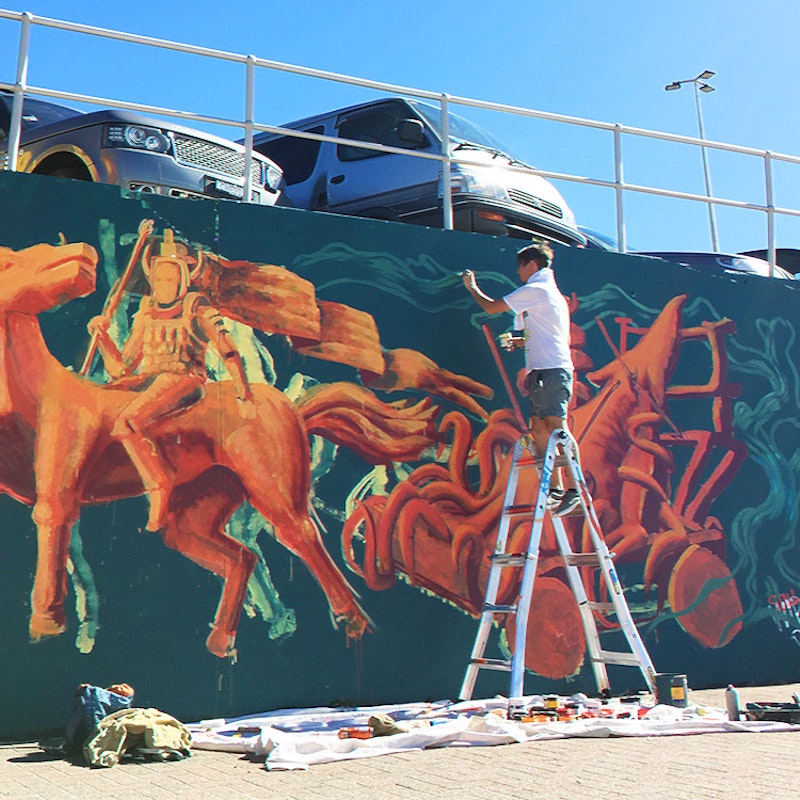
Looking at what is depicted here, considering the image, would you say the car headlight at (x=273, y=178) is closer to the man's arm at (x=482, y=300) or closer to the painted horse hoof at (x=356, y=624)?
the man's arm at (x=482, y=300)

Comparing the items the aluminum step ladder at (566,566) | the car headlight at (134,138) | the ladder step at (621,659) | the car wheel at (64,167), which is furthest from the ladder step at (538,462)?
the car wheel at (64,167)

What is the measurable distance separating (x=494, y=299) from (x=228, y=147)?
9.61ft

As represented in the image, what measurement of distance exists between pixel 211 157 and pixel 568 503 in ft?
14.1

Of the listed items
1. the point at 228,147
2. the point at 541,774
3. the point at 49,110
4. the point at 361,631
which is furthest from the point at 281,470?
the point at 49,110

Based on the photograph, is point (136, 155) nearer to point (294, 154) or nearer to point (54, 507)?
point (54, 507)

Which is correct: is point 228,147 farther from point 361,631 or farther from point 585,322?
point 361,631

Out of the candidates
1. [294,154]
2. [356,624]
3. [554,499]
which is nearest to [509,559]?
[554,499]

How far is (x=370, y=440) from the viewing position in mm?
7289

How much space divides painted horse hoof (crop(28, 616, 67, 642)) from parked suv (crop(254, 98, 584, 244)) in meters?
4.42

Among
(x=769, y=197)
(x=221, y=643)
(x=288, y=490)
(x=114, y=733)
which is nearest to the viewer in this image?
(x=114, y=733)

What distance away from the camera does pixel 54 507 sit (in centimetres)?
631

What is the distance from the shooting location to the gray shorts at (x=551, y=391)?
702cm

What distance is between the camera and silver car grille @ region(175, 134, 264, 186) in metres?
8.62

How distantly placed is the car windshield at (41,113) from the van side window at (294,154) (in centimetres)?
223
